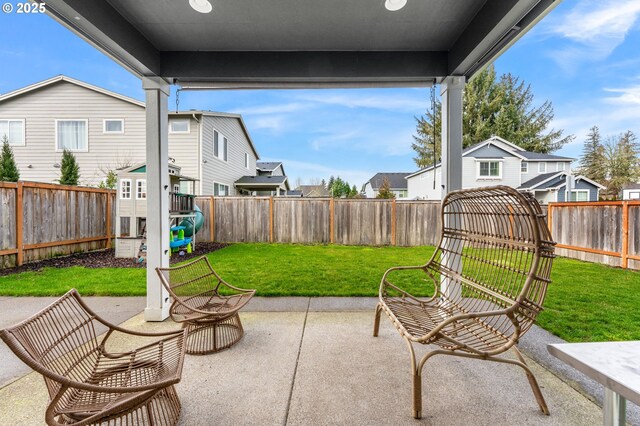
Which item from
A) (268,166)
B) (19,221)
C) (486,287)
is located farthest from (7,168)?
(268,166)

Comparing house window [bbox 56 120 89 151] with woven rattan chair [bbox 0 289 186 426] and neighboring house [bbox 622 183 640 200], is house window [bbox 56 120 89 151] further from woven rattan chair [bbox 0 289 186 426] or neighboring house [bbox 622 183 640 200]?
neighboring house [bbox 622 183 640 200]

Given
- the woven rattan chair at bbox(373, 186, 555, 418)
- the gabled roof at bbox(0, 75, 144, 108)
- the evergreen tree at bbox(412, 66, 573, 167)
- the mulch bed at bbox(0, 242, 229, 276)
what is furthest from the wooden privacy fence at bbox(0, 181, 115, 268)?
the evergreen tree at bbox(412, 66, 573, 167)

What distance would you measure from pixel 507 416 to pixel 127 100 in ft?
43.9

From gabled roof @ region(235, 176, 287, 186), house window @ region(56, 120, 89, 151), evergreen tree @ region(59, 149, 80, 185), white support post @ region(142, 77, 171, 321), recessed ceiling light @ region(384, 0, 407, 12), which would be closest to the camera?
recessed ceiling light @ region(384, 0, 407, 12)

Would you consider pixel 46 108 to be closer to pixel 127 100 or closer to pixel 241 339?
pixel 127 100

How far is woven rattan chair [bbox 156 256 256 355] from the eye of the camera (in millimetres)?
2395

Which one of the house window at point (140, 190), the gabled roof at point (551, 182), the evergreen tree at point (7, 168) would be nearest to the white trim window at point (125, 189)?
the house window at point (140, 190)

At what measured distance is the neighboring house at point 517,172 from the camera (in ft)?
49.5

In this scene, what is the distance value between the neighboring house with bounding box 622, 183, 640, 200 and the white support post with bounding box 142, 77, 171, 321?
1174 inches

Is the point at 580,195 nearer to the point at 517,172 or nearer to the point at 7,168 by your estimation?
the point at 517,172

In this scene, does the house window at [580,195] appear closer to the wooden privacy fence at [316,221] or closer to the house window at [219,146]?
the wooden privacy fence at [316,221]

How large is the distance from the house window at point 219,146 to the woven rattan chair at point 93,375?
11.2 metres

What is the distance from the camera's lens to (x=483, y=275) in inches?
100

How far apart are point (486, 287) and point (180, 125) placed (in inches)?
453
